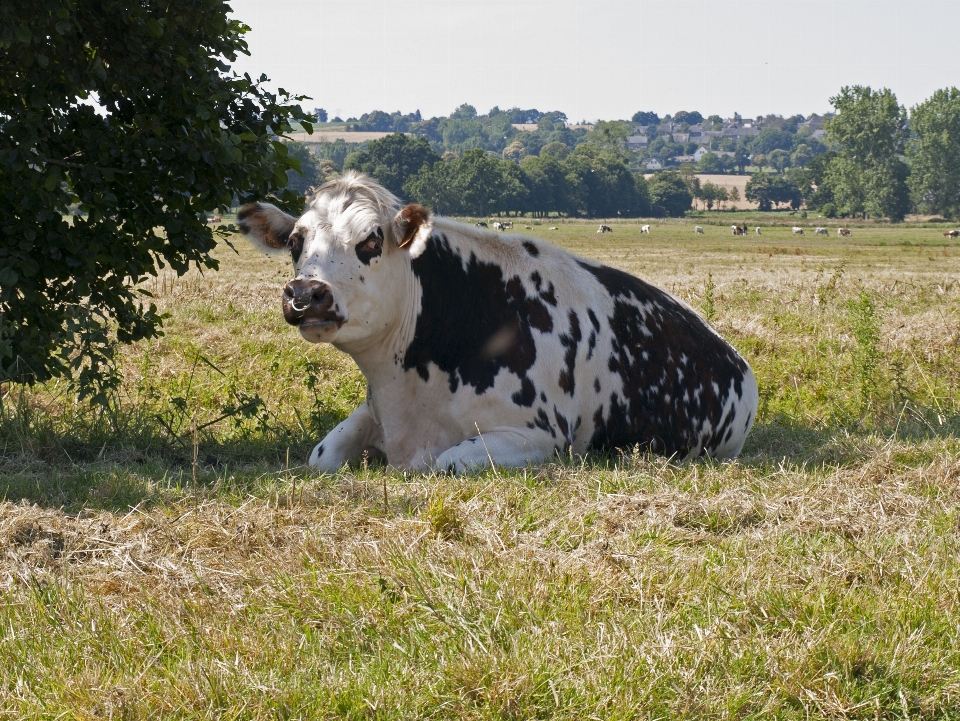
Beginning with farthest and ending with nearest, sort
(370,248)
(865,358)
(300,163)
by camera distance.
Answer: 1. (865,358)
2. (300,163)
3. (370,248)

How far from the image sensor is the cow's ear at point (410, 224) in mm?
6910

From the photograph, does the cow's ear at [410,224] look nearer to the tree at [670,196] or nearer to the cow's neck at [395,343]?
the cow's neck at [395,343]

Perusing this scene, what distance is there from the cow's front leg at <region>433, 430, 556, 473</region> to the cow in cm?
1

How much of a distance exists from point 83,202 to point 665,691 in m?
6.07

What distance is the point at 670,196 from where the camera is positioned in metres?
162

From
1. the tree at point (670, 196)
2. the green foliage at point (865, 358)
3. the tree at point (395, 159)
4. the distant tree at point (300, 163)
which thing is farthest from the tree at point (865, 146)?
the green foliage at point (865, 358)

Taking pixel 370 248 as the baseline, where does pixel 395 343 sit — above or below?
below

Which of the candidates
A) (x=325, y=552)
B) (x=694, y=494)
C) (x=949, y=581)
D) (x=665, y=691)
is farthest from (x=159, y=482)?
(x=949, y=581)

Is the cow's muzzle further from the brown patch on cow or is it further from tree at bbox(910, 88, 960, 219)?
tree at bbox(910, 88, 960, 219)

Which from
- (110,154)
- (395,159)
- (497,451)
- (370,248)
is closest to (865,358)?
(497,451)

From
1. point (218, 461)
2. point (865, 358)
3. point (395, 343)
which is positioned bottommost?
point (218, 461)

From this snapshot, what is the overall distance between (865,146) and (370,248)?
154830mm

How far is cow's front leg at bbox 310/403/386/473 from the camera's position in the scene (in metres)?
7.46

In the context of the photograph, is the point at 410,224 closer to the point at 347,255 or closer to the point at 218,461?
the point at 347,255
